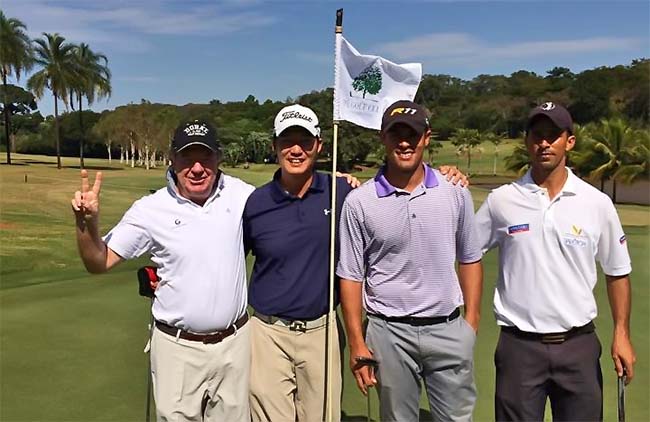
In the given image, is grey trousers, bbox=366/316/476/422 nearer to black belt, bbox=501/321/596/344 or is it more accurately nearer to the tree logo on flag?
black belt, bbox=501/321/596/344

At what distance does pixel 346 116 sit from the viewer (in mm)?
4117

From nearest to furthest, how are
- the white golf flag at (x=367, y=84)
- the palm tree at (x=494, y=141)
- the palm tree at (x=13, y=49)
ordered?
the white golf flag at (x=367, y=84), the palm tree at (x=13, y=49), the palm tree at (x=494, y=141)

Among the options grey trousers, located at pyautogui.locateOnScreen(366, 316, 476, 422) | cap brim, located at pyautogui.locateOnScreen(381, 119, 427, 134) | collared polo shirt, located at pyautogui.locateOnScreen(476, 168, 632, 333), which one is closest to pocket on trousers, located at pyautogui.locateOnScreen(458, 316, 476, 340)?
grey trousers, located at pyautogui.locateOnScreen(366, 316, 476, 422)

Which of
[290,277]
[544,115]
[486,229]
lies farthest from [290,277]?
[544,115]

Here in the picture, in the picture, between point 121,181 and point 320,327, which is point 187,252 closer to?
point 320,327

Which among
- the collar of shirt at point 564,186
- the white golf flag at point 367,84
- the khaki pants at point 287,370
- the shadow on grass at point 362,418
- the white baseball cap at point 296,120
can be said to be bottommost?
the shadow on grass at point 362,418

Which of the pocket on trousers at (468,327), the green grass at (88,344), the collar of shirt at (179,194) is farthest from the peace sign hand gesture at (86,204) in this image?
the pocket on trousers at (468,327)

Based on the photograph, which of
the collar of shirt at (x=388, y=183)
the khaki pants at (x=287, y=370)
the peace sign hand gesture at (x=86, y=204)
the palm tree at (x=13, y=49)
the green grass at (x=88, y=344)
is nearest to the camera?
the peace sign hand gesture at (x=86, y=204)

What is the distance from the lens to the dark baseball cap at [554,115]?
11.5ft

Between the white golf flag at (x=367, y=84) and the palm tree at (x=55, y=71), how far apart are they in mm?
50790

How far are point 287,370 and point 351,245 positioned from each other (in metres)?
0.89

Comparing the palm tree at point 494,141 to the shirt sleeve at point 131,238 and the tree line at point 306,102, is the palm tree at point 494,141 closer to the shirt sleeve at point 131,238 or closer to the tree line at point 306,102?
the tree line at point 306,102

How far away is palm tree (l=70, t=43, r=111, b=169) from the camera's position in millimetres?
52000

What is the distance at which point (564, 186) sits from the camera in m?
3.53
